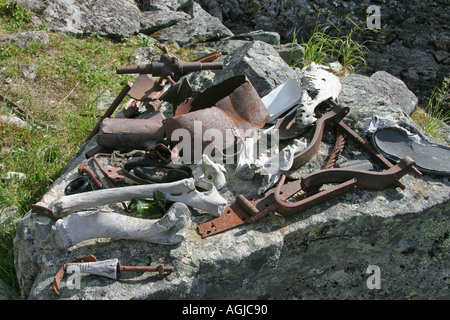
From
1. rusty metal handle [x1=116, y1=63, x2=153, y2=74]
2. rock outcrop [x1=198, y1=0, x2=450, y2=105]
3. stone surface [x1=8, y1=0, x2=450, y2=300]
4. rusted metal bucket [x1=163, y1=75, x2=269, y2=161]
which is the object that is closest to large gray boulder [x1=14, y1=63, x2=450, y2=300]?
stone surface [x1=8, y1=0, x2=450, y2=300]

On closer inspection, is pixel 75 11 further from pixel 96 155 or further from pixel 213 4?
pixel 96 155

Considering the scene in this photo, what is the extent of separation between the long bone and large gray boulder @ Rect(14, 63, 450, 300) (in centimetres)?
9

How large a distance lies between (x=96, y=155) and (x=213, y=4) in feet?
15.9

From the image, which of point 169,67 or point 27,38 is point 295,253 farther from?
point 27,38

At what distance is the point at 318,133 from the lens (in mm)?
3121

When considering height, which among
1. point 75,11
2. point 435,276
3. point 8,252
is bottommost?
point 8,252

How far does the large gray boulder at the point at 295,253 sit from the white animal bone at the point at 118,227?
0.24ft

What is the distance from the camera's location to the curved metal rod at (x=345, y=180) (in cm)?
267

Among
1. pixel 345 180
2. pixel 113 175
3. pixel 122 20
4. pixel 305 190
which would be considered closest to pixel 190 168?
pixel 113 175

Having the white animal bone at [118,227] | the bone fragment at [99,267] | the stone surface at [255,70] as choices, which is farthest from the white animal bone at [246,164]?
the bone fragment at [99,267]

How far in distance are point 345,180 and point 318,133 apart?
47 cm

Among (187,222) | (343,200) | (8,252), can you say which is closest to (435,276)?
(343,200)

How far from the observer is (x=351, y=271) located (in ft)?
9.70

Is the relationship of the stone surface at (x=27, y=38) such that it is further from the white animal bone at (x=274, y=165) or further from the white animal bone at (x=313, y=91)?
the white animal bone at (x=274, y=165)
